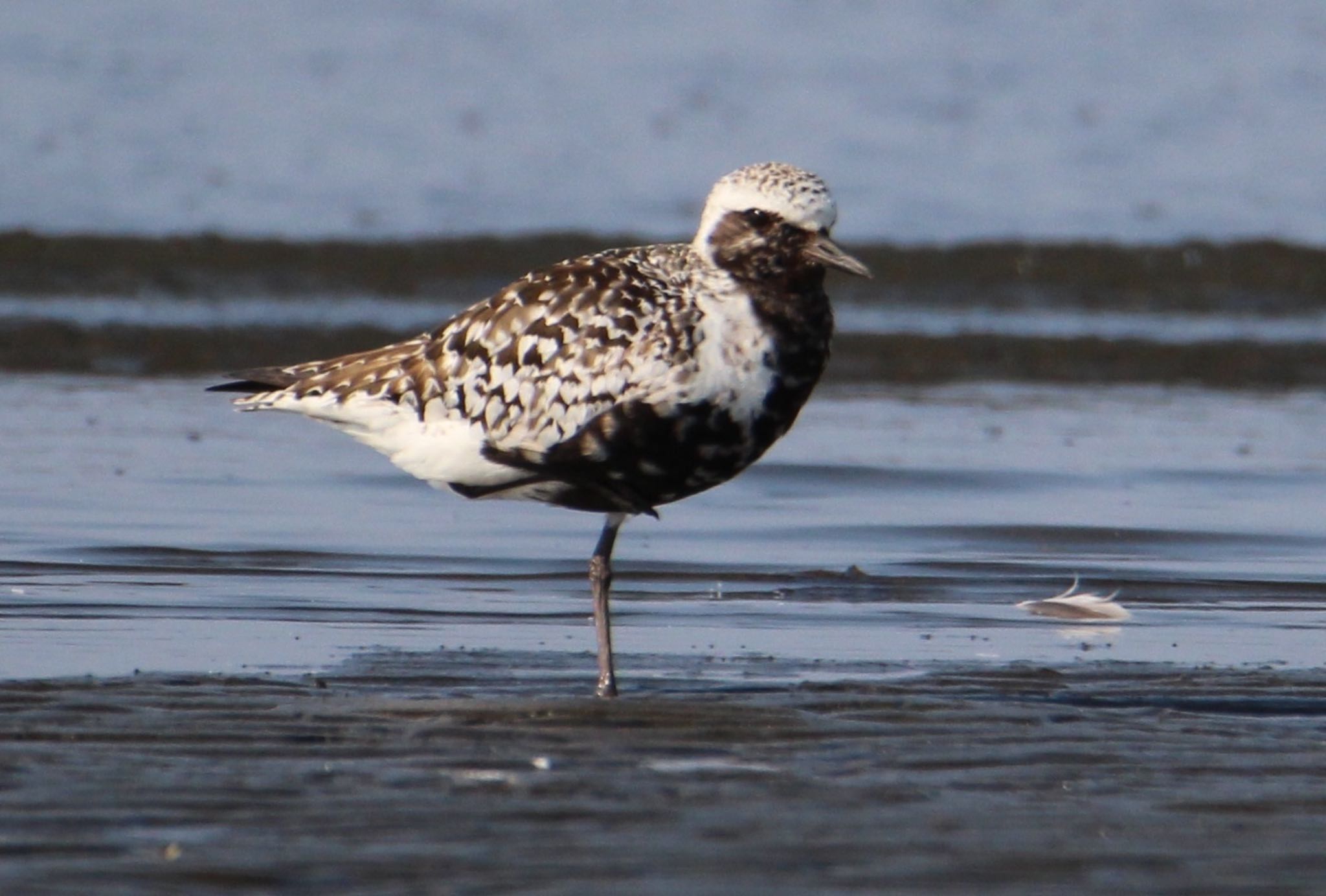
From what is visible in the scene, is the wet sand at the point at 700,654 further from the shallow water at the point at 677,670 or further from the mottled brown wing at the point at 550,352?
the mottled brown wing at the point at 550,352

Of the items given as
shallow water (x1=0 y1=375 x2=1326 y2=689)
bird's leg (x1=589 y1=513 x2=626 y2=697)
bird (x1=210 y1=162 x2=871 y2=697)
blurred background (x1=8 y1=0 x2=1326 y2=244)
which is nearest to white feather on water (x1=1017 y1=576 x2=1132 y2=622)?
shallow water (x1=0 y1=375 x2=1326 y2=689)

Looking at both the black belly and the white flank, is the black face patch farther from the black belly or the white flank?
the white flank

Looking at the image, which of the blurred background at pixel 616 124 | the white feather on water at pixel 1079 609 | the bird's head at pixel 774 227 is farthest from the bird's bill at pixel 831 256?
the blurred background at pixel 616 124

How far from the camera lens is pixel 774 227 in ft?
21.8

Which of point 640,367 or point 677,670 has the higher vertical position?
point 640,367

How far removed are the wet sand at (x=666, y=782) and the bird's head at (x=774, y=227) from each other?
1.29m

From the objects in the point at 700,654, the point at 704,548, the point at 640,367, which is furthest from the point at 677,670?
the point at 704,548

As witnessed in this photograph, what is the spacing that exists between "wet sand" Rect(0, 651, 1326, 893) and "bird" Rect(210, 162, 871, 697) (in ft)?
2.11

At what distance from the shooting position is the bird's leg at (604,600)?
6.56 m

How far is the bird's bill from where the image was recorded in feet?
21.3

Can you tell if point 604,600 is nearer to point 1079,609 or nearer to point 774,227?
point 774,227

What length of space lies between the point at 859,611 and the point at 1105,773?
2444 millimetres

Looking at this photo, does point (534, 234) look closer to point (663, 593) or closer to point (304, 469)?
point (304, 469)

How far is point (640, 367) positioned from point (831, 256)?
2.22ft
